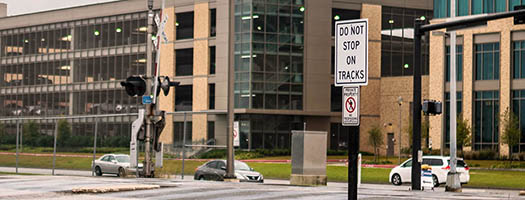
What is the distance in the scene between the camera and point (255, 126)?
237 feet

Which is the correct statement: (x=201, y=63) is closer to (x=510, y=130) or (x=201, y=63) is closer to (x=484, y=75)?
(x=484, y=75)

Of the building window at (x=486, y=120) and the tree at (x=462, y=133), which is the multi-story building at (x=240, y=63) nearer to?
the building window at (x=486, y=120)

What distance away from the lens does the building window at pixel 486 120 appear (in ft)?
208

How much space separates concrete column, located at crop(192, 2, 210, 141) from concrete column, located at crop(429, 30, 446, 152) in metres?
20.2

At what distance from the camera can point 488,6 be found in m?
63.6

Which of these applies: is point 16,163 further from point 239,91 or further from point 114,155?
point 239,91

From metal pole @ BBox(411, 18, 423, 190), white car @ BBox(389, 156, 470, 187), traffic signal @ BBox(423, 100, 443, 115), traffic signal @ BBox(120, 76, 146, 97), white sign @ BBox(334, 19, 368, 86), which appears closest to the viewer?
white sign @ BBox(334, 19, 368, 86)

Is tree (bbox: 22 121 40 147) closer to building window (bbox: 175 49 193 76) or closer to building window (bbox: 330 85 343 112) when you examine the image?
building window (bbox: 175 49 193 76)

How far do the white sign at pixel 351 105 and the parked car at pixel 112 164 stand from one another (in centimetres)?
3105

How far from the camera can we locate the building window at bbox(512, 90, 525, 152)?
61125 mm

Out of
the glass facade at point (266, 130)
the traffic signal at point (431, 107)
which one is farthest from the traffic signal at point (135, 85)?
the glass facade at point (266, 130)

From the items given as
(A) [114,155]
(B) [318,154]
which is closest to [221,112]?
(A) [114,155]

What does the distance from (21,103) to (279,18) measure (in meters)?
32.6

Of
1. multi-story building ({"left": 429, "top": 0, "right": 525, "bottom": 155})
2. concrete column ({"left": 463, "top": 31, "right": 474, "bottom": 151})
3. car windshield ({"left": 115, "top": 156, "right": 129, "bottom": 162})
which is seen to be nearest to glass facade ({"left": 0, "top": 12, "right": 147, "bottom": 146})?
multi-story building ({"left": 429, "top": 0, "right": 525, "bottom": 155})
